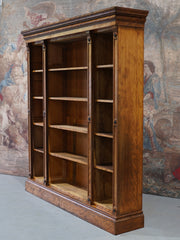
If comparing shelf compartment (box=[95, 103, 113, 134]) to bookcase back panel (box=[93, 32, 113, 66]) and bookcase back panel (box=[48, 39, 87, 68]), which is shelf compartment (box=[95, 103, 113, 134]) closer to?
bookcase back panel (box=[93, 32, 113, 66])

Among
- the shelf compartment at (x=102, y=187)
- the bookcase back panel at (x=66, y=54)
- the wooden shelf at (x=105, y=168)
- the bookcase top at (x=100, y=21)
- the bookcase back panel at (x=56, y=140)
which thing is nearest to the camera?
the bookcase top at (x=100, y=21)

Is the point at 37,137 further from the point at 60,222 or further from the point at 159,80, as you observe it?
the point at 159,80

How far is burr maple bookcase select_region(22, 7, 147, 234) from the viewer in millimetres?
3936

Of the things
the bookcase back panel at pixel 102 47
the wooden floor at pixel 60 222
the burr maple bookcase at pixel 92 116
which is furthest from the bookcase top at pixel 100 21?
the wooden floor at pixel 60 222

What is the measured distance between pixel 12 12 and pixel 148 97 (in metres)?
3.02

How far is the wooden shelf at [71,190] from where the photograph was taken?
4.69 metres

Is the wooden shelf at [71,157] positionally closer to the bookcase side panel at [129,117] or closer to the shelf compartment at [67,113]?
the shelf compartment at [67,113]

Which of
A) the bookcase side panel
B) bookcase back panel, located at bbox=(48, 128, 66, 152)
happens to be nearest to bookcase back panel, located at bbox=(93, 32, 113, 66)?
the bookcase side panel

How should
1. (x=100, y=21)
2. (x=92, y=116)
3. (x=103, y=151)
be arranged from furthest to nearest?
(x=103, y=151) → (x=92, y=116) → (x=100, y=21)

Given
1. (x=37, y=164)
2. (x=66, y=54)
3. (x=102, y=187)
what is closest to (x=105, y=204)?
(x=102, y=187)

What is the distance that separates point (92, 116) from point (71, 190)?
4.01 ft

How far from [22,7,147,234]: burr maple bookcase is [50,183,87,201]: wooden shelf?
1cm

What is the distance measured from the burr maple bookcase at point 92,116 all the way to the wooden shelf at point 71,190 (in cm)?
1

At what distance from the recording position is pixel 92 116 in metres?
4.28
